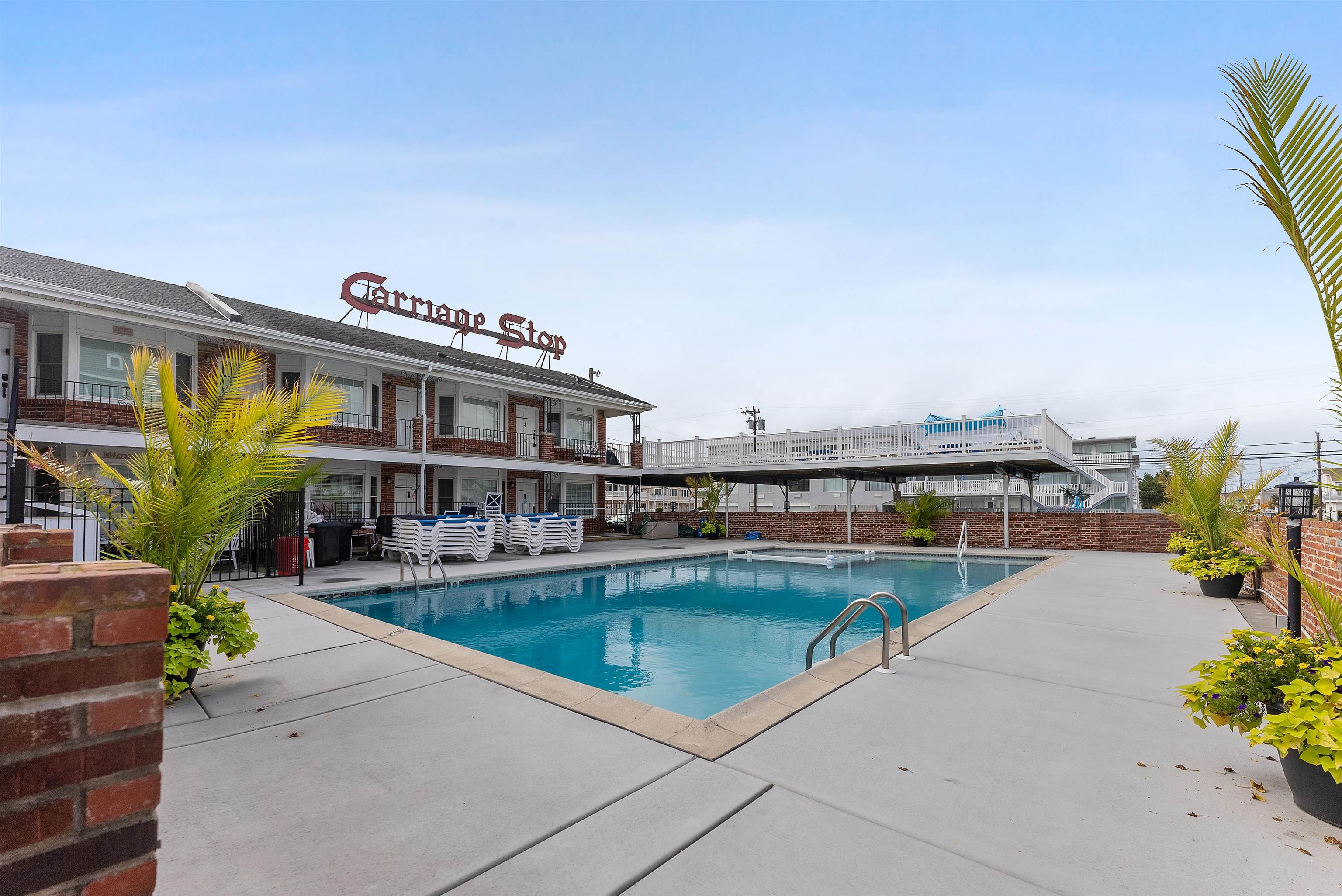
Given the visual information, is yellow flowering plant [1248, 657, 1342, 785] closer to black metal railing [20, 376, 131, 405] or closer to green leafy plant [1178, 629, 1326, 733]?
green leafy plant [1178, 629, 1326, 733]

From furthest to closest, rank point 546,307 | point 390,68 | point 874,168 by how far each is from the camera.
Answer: point 546,307, point 874,168, point 390,68

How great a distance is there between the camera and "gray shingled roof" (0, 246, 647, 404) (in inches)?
491

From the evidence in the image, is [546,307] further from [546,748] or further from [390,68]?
[546,748]

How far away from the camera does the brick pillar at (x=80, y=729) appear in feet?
3.47

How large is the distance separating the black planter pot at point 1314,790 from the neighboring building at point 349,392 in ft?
28.8

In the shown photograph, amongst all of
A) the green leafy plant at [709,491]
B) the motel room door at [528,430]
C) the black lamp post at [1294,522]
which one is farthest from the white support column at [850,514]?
the black lamp post at [1294,522]

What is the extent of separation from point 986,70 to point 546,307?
68.1ft

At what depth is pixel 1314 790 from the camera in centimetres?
280

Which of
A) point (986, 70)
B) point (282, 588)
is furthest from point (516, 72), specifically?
point (282, 588)

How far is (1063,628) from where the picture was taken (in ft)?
22.5

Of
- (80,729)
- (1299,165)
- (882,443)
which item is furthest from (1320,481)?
(882,443)

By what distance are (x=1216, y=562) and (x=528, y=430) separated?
62.4 ft

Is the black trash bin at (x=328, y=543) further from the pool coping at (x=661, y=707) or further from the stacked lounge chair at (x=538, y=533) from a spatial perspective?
the pool coping at (x=661, y=707)

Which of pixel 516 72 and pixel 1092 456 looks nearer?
pixel 516 72
